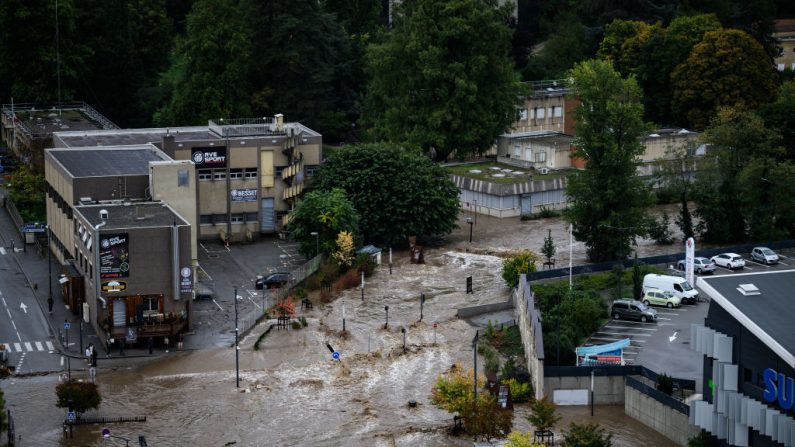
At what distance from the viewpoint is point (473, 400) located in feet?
222

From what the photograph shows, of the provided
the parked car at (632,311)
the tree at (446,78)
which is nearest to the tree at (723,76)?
the tree at (446,78)

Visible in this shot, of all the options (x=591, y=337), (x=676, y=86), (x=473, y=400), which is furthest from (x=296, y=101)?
(x=473, y=400)

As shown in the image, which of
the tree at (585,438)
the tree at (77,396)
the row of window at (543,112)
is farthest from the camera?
the row of window at (543,112)

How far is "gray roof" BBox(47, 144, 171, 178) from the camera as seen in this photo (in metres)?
91.5

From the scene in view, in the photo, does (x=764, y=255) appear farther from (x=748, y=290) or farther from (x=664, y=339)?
(x=748, y=290)

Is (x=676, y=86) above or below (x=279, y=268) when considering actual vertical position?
above

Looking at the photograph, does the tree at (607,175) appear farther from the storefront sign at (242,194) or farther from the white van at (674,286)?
the storefront sign at (242,194)

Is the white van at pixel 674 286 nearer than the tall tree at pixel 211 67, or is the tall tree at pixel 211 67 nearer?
the white van at pixel 674 286

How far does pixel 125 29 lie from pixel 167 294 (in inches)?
2310

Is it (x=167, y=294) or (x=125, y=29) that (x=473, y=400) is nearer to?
(x=167, y=294)

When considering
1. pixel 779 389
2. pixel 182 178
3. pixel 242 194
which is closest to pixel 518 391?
pixel 779 389

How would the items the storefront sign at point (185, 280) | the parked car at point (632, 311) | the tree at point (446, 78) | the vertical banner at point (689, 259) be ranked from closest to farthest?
1. the storefront sign at point (185, 280)
2. the parked car at point (632, 311)
3. the vertical banner at point (689, 259)
4. the tree at point (446, 78)

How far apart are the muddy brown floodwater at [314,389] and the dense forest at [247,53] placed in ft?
115

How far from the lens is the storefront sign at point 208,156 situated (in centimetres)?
10219
